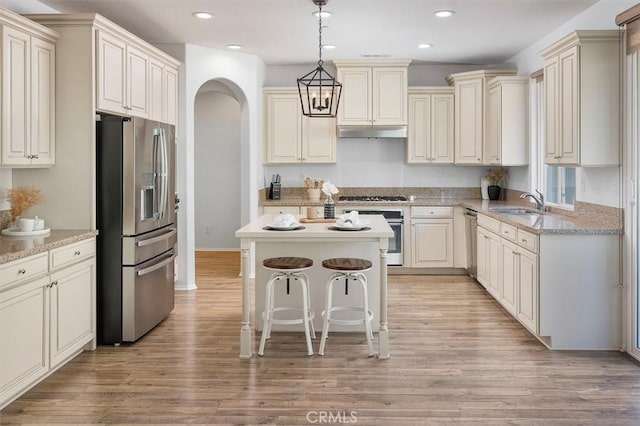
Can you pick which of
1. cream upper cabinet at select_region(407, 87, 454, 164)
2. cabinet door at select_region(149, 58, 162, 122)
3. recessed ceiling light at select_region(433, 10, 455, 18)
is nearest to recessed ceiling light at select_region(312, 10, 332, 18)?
recessed ceiling light at select_region(433, 10, 455, 18)

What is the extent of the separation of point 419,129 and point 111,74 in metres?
4.12

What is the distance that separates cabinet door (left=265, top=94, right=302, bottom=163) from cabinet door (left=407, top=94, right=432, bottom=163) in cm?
140

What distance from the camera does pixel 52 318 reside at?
3502mm

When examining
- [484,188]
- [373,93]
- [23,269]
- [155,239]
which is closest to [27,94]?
[23,269]

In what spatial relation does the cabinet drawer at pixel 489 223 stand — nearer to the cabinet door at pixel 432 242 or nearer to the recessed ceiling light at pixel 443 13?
the cabinet door at pixel 432 242

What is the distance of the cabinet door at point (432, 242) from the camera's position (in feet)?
23.0

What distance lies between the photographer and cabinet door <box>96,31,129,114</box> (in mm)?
4121

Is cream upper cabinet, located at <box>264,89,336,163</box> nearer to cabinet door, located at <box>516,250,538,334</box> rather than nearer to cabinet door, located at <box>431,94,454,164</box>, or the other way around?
cabinet door, located at <box>431,94,454,164</box>

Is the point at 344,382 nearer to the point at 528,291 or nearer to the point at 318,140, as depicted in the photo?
the point at 528,291

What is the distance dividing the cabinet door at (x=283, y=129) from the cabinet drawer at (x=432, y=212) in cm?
160

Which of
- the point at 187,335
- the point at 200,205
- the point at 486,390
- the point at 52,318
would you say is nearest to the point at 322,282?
the point at 187,335

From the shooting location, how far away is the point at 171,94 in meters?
5.65

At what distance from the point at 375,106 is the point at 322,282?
3.20 meters

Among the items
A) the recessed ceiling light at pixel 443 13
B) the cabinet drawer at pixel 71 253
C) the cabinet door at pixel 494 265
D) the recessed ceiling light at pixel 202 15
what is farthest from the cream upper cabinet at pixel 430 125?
the cabinet drawer at pixel 71 253
